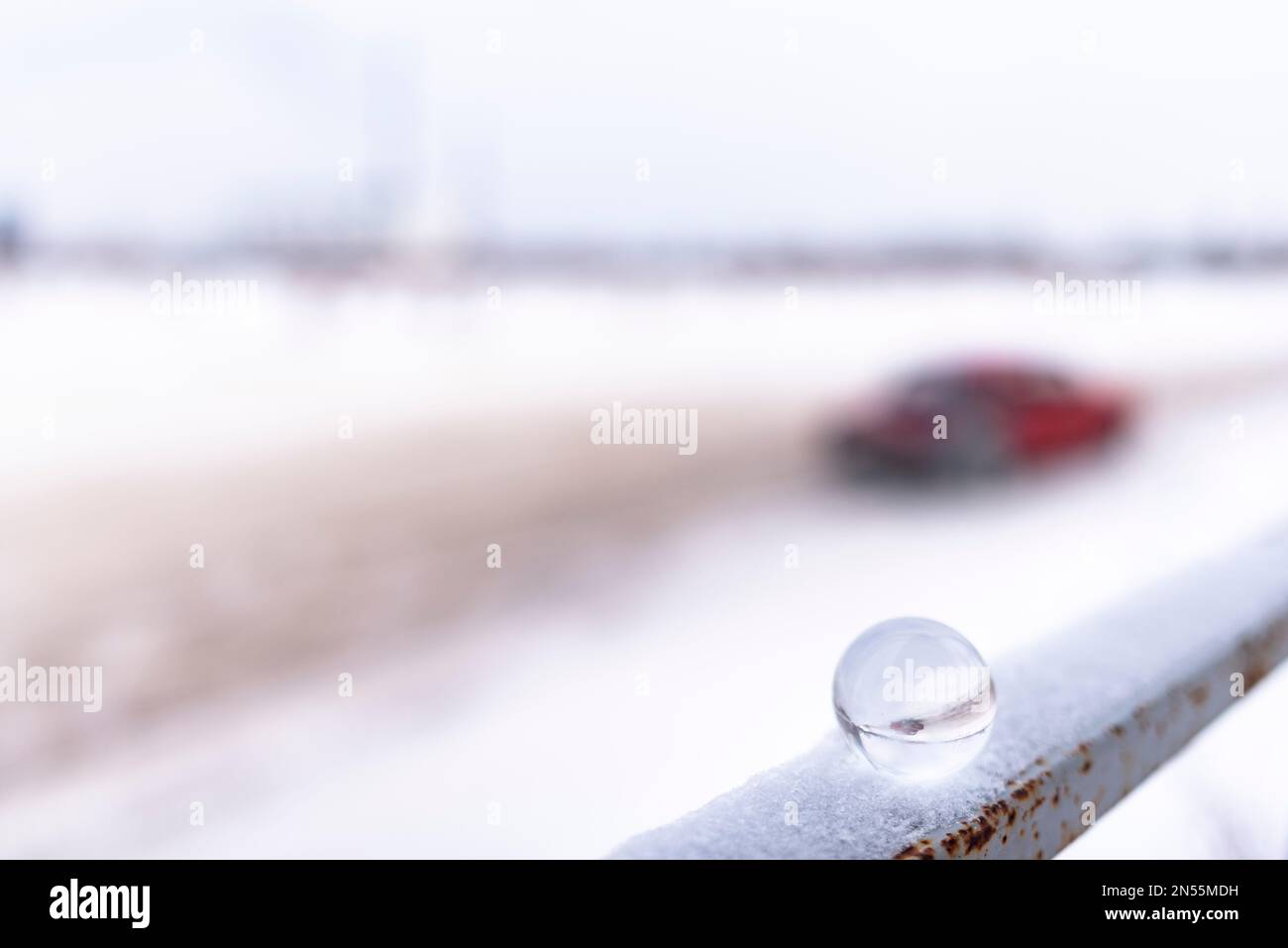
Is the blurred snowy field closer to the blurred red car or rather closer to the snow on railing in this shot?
the snow on railing

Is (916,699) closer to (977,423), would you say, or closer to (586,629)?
(586,629)

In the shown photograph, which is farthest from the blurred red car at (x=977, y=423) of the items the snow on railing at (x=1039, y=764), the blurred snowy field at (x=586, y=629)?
the snow on railing at (x=1039, y=764)

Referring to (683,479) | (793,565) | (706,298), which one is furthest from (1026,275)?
(793,565)

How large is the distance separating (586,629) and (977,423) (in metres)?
5.08

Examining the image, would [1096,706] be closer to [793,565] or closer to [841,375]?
[793,565]

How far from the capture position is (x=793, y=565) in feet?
15.6

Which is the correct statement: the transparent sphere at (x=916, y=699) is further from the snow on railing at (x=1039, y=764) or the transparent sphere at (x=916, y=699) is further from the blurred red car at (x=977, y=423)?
the blurred red car at (x=977, y=423)

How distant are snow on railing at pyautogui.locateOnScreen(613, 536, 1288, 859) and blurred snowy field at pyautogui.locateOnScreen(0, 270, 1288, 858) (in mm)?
60

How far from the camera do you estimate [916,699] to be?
2.36 ft

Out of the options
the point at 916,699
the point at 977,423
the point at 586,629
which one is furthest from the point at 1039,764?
the point at 977,423

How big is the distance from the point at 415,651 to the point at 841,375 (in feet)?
38.9

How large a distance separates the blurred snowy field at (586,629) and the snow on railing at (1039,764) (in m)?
0.06

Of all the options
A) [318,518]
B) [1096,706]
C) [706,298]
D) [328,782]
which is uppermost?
[706,298]
